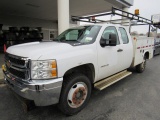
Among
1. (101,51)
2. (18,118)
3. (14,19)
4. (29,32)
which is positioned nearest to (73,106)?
(18,118)

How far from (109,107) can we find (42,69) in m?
1.91

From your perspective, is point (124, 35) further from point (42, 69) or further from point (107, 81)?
point (42, 69)

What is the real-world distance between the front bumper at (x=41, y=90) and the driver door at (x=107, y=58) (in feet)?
4.26

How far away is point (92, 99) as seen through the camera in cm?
350

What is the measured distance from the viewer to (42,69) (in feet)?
7.30

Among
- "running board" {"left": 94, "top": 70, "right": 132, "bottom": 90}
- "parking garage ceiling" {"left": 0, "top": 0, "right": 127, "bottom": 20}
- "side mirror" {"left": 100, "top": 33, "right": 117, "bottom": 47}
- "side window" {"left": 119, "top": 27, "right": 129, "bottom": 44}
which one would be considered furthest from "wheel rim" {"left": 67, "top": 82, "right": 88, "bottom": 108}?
"parking garage ceiling" {"left": 0, "top": 0, "right": 127, "bottom": 20}

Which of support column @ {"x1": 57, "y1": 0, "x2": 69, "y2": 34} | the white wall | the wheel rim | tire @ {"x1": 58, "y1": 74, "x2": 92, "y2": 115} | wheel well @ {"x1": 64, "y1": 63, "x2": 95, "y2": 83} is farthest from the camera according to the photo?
the white wall

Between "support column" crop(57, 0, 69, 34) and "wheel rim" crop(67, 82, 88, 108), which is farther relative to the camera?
"support column" crop(57, 0, 69, 34)

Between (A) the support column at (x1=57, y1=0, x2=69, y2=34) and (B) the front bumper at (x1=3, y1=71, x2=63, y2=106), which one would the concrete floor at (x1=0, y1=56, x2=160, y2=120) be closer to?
(B) the front bumper at (x1=3, y1=71, x2=63, y2=106)

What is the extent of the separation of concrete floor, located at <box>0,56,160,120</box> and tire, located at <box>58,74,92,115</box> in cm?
17

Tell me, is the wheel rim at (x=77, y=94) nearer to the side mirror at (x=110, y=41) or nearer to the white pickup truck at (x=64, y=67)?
the white pickup truck at (x=64, y=67)

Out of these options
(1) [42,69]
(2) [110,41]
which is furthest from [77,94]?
(2) [110,41]

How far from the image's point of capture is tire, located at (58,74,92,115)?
253 cm

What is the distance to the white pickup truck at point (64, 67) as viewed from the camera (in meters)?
2.22
